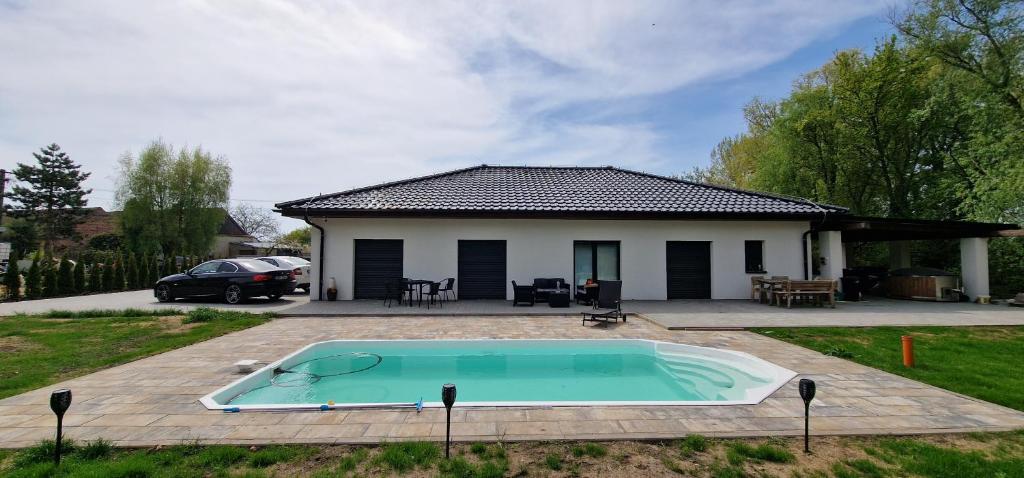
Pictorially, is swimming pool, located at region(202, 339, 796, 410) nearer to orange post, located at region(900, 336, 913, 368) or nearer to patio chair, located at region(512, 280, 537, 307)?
orange post, located at region(900, 336, 913, 368)

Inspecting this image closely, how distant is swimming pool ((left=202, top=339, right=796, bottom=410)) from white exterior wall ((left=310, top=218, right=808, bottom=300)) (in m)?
5.68

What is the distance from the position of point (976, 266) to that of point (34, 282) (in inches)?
1258

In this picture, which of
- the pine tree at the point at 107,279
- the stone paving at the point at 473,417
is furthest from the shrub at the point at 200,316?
the pine tree at the point at 107,279

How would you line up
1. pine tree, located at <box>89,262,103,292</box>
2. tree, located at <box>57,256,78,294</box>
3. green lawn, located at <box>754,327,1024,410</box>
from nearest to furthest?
1. green lawn, located at <box>754,327,1024,410</box>
2. tree, located at <box>57,256,78,294</box>
3. pine tree, located at <box>89,262,103,292</box>

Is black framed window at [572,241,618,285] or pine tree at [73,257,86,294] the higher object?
black framed window at [572,241,618,285]

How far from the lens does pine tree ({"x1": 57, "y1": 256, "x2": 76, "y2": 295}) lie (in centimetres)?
1525

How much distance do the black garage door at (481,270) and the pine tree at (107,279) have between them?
1576cm

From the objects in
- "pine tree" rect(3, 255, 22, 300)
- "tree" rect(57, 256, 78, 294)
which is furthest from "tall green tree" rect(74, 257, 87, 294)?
"pine tree" rect(3, 255, 22, 300)

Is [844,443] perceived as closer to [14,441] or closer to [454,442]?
[454,442]

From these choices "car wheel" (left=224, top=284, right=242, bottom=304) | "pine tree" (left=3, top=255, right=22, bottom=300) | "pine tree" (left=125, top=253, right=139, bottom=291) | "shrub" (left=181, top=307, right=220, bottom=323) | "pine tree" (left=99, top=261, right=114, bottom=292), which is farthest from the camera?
"pine tree" (left=125, top=253, right=139, bottom=291)

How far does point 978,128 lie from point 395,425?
21.9 metres

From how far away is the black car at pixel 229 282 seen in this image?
12.6 metres

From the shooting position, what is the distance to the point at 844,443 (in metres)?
3.29

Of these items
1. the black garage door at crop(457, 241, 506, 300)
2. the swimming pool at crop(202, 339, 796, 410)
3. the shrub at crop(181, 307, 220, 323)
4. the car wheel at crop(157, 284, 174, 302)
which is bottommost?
the swimming pool at crop(202, 339, 796, 410)
